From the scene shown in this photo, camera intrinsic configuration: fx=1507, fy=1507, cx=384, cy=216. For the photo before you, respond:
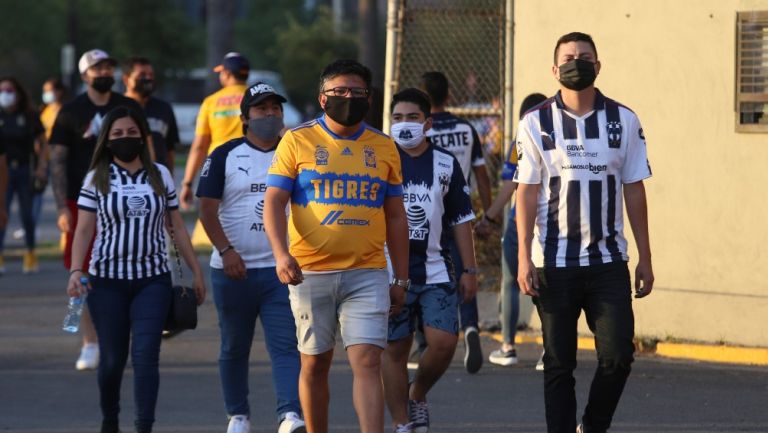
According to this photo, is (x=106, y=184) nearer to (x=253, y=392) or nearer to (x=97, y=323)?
(x=97, y=323)

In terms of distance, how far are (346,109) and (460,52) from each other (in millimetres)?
7912

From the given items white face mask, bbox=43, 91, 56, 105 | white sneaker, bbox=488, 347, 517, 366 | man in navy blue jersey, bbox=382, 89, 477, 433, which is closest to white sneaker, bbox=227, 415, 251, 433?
man in navy blue jersey, bbox=382, 89, 477, 433

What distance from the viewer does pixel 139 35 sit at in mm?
50938

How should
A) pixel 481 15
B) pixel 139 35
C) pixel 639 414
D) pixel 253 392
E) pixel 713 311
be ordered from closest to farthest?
pixel 639 414 → pixel 253 392 → pixel 713 311 → pixel 481 15 → pixel 139 35

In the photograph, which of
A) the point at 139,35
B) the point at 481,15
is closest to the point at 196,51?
the point at 139,35

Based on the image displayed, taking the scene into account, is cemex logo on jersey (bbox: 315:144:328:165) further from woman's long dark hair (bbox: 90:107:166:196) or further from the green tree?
the green tree

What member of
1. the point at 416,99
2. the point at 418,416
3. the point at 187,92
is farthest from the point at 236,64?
the point at 187,92

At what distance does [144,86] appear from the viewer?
11055 mm

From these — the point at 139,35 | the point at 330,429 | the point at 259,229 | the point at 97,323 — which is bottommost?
the point at 330,429

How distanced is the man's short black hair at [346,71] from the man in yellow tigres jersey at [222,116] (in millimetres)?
4497

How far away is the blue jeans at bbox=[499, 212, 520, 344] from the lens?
9922 millimetres

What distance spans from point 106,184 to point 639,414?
10.6 feet

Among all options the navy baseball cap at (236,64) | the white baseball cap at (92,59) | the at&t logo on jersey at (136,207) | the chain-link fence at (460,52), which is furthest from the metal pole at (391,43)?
the at&t logo on jersey at (136,207)

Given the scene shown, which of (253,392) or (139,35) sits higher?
(139,35)
